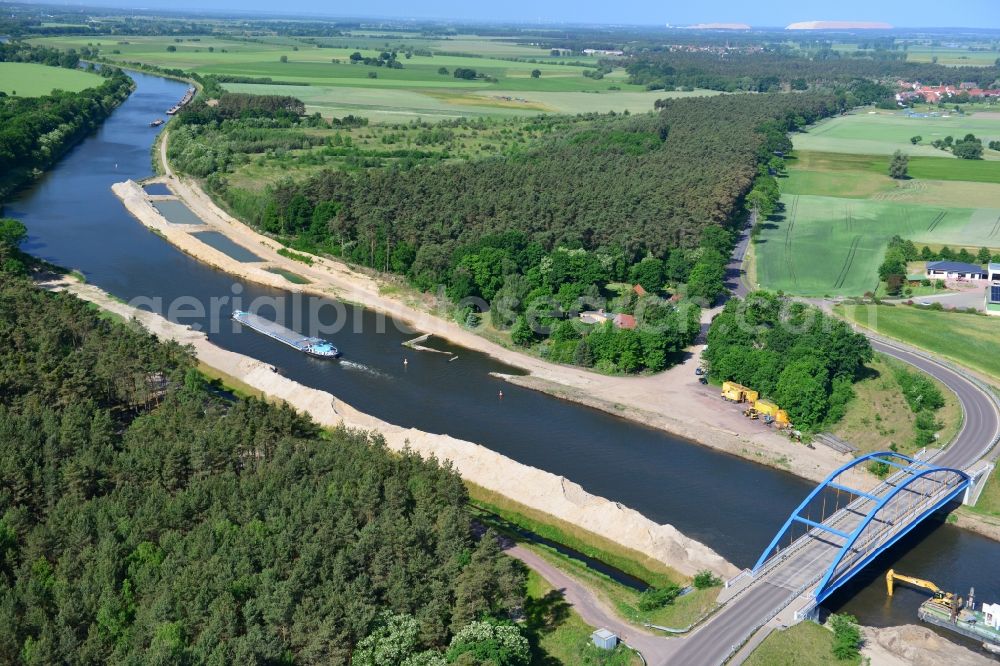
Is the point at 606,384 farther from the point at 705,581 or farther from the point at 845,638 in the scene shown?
the point at 845,638

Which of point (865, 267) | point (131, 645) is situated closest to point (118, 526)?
point (131, 645)

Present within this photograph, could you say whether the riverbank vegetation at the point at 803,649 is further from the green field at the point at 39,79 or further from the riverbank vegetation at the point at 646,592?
the green field at the point at 39,79

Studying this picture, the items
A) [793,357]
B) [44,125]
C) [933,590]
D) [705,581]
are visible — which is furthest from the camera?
[44,125]

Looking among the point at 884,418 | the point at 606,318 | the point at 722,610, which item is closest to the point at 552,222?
A: the point at 606,318

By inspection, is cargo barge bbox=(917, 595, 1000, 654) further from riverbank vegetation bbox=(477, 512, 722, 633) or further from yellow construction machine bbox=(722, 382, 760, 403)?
yellow construction machine bbox=(722, 382, 760, 403)

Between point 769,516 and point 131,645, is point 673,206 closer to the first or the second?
point 769,516
